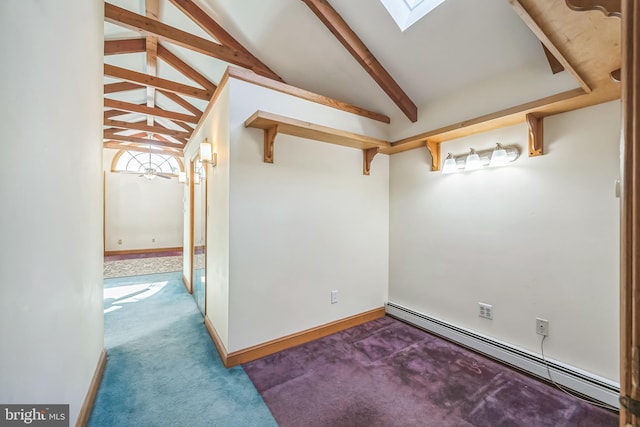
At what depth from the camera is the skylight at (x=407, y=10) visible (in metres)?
2.15

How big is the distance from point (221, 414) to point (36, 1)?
2.30 m

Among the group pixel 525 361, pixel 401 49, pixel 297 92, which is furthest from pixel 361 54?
pixel 525 361

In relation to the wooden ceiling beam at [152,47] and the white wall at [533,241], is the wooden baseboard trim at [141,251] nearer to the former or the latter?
the wooden ceiling beam at [152,47]

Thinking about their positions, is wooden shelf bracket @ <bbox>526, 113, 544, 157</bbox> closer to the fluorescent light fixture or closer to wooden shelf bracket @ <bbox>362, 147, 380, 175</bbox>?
the fluorescent light fixture

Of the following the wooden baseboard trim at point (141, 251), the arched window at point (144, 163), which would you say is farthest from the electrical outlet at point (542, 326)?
the wooden baseboard trim at point (141, 251)

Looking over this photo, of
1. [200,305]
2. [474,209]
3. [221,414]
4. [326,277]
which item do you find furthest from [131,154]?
[474,209]

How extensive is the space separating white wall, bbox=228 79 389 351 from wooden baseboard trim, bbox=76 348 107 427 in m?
0.92

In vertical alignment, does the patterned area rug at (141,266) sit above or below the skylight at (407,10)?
below

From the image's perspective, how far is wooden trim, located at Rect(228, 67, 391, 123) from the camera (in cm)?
234

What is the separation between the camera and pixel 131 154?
815 centimetres

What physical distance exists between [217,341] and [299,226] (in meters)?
1.33

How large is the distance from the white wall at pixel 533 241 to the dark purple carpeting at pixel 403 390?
0.35 meters

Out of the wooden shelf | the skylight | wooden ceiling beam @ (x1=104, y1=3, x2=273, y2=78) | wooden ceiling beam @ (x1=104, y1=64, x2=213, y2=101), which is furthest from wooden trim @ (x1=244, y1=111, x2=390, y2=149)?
wooden ceiling beam @ (x1=104, y1=64, x2=213, y2=101)

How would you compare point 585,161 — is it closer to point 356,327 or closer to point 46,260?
point 356,327
